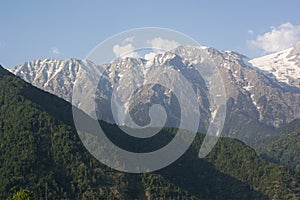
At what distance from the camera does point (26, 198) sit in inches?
3698
